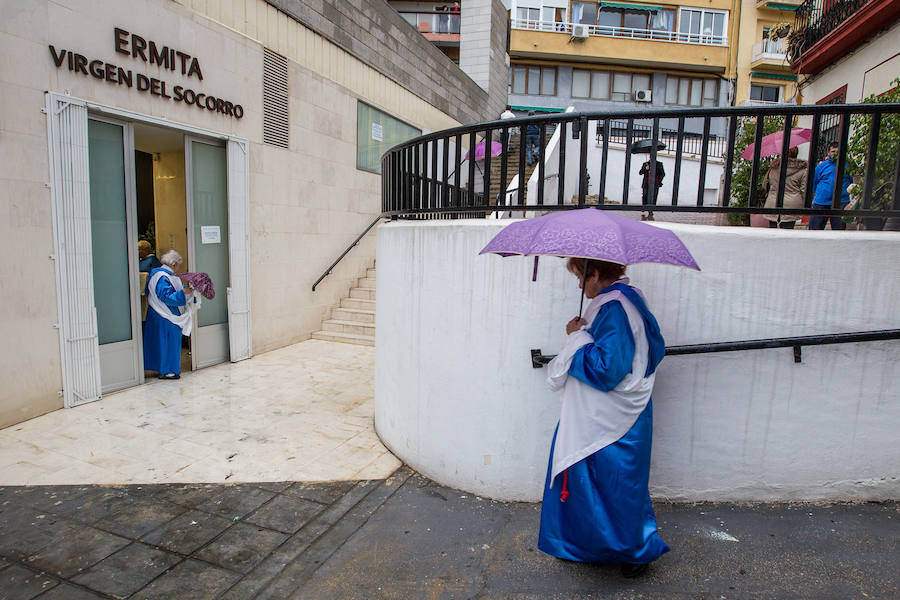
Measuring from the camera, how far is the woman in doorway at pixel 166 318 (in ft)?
20.4

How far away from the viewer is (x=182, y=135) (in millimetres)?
6695

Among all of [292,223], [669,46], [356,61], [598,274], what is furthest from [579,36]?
[598,274]

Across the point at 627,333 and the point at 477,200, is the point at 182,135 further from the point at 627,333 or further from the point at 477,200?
the point at 627,333

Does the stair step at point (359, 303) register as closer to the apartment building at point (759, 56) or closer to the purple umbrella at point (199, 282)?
the purple umbrella at point (199, 282)

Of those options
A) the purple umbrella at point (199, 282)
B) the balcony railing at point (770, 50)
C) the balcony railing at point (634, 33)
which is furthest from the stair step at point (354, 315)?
the balcony railing at point (770, 50)

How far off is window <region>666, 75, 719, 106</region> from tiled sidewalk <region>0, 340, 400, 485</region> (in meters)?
27.5

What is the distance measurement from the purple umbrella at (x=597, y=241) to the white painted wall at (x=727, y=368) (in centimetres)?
77

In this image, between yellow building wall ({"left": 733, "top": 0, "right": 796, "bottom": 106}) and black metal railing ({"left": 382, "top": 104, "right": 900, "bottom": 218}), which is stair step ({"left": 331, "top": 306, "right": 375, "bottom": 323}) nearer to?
black metal railing ({"left": 382, "top": 104, "right": 900, "bottom": 218})

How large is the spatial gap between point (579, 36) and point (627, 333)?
91.5 feet

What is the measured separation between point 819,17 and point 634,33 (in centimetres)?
1839

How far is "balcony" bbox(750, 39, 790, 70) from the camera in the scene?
1025 inches

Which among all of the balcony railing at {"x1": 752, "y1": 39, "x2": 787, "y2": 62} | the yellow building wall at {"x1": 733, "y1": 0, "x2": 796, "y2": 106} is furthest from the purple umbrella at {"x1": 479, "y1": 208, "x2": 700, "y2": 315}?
the balcony railing at {"x1": 752, "y1": 39, "x2": 787, "y2": 62}

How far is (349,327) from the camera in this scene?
8.85m

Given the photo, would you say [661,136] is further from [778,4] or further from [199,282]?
[778,4]
